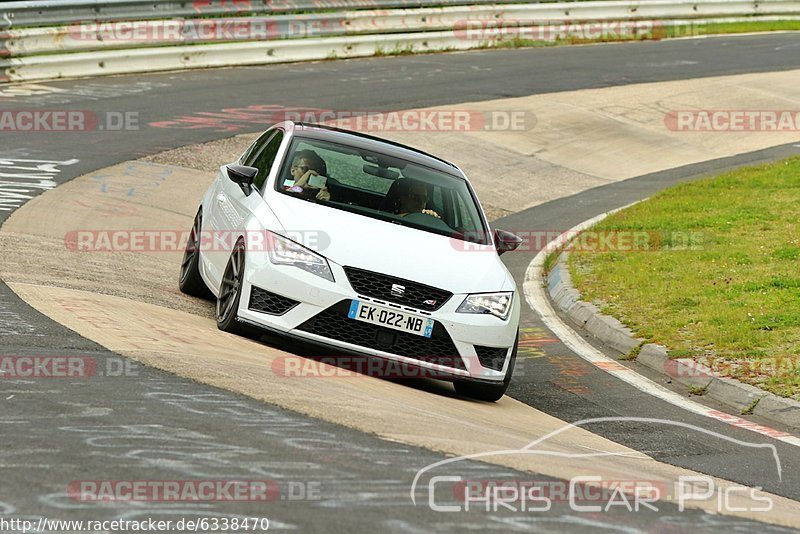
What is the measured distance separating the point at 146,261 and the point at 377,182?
3.23 m

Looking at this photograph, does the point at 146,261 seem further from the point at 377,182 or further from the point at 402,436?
the point at 402,436

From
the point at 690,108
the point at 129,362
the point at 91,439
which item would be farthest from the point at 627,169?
the point at 91,439

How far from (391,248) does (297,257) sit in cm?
66

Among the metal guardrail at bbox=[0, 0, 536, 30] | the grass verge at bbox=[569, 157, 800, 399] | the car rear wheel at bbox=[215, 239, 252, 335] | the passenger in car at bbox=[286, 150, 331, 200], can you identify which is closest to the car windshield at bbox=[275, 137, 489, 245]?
the passenger in car at bbox=[286, 150, 331, 200]

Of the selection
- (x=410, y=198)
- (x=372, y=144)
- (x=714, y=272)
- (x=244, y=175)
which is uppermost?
(x=372, y=144)

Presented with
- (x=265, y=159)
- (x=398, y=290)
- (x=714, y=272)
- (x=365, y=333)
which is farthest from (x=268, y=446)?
(x=714, y=272)

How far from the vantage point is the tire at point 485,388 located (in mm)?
8797

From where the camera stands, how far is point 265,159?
1026cm

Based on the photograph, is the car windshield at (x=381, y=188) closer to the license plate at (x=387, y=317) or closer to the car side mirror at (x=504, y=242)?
the car side mirror at (x=504, y=242)

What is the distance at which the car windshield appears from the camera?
31.3 feet

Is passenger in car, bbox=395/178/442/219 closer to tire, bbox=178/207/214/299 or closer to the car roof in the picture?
the car roof

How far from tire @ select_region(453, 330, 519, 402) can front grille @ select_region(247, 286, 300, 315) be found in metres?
1.31

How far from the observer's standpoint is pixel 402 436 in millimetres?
6496

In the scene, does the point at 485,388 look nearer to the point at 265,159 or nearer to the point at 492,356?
the point at 492,356
